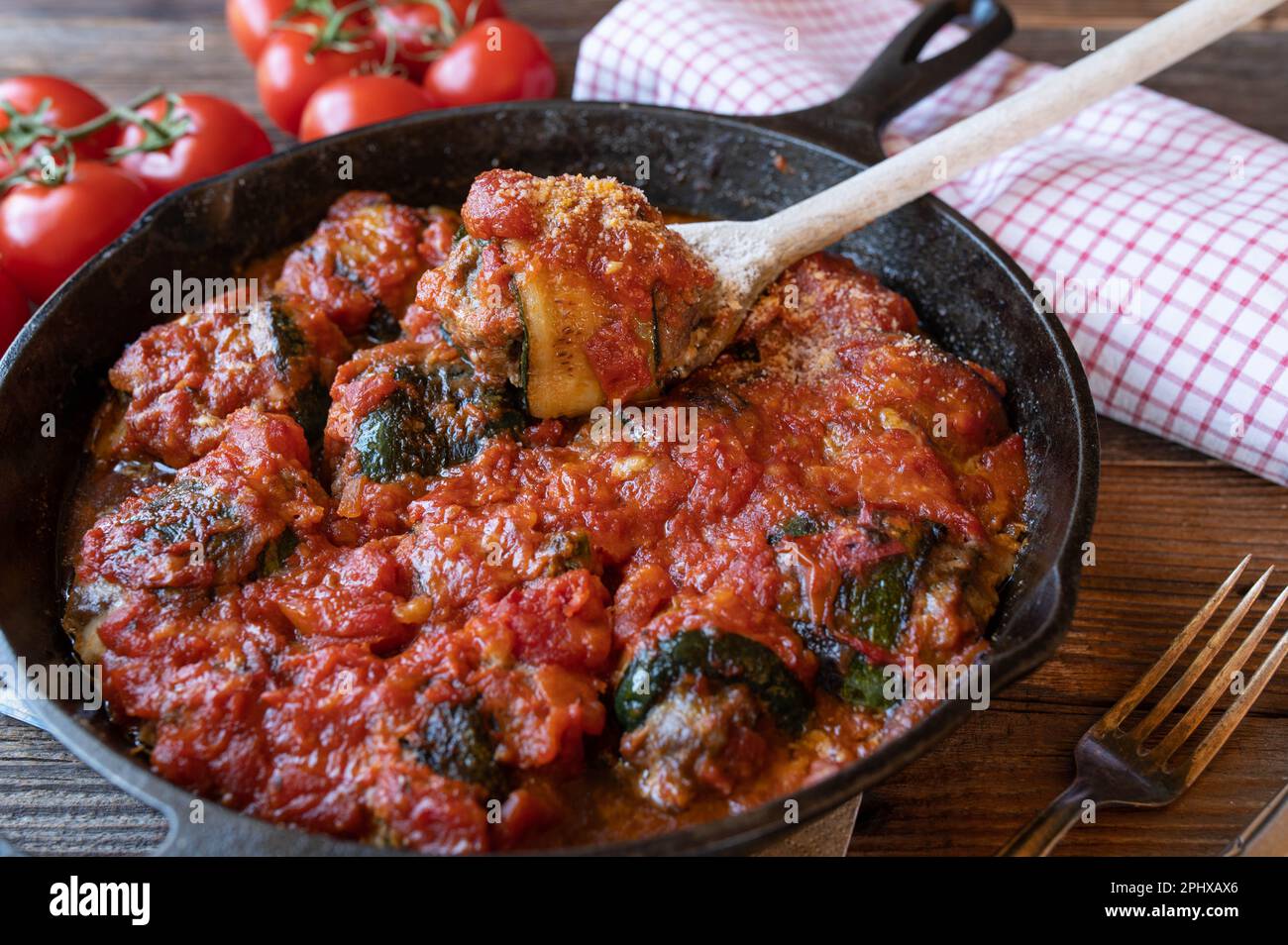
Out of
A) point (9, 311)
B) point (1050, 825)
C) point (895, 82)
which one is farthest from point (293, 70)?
point (1050, 825)

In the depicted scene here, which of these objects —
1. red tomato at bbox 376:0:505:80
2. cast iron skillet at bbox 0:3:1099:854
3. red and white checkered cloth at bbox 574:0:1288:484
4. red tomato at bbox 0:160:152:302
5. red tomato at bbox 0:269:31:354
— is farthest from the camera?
red tomato at bbox 376:0:505:80

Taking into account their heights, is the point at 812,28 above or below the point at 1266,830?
above

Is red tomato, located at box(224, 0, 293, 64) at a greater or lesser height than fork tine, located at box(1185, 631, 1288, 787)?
greater

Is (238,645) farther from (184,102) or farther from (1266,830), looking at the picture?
(184,102)

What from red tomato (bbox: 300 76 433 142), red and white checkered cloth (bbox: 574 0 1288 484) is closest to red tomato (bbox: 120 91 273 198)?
red tomato (bbox: 300 76 433 142)

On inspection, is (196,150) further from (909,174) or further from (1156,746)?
(1156,746)

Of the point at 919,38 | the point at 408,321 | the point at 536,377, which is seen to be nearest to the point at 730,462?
the point at 536,377

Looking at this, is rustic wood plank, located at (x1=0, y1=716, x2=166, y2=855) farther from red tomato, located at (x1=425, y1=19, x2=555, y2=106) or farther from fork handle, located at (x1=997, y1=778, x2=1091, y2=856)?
red tomato, located at (x1=425, y1=19, x2=555, y2=106)

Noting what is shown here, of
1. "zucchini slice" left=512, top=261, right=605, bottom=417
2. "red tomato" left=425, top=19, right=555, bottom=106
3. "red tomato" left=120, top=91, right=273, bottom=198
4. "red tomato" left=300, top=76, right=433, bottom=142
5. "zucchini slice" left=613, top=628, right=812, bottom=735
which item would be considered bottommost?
"zucchini slice" left=613, top=628, right=812, bottom=735
